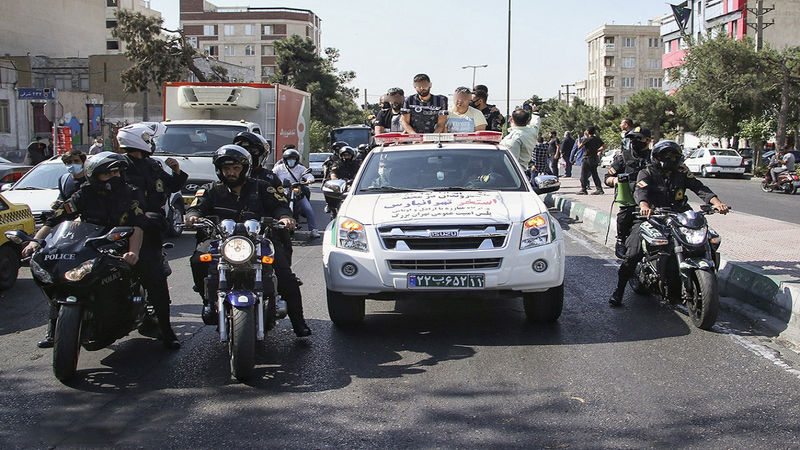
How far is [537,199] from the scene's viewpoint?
705cm

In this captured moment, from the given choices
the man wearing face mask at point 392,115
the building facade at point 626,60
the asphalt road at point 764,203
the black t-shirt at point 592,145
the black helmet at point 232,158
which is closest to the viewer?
the black helmet at point 232,158

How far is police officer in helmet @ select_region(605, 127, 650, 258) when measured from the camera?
835cm

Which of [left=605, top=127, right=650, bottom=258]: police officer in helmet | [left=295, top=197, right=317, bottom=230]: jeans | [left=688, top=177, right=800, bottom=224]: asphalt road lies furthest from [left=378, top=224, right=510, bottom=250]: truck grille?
[left=688, top=177, right=800, bottom=224]: asphalt road

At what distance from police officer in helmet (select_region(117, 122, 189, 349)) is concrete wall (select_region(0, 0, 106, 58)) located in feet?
175

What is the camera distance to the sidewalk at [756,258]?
7070mm

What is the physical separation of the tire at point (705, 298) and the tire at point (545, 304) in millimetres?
1121

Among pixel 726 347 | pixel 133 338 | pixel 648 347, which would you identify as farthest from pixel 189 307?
pixel 726 347

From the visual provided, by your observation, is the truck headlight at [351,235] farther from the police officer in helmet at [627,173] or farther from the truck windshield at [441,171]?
the police officer in helmet at [627,173]

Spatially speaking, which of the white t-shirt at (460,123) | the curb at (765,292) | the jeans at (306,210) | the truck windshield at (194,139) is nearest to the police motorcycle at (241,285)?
the curb at (765,292)

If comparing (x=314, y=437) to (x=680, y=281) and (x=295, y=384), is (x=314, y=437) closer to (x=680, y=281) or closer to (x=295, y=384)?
(x=295, y=384)

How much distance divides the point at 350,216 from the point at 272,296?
1161mm

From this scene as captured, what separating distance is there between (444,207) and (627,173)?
2.72 metres

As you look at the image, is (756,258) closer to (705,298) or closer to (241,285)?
(705,298)

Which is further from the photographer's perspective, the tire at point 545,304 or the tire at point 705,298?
the tire at point 545,304
